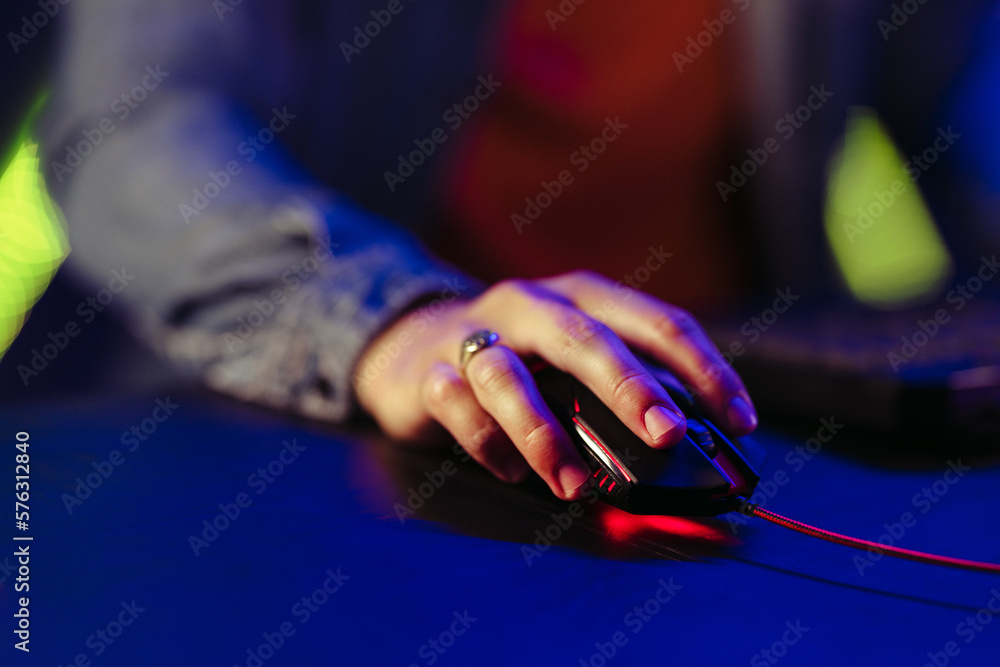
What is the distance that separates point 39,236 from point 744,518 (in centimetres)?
134

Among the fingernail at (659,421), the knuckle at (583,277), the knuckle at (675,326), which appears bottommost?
the fingernail at (659,421)

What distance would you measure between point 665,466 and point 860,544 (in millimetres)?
108

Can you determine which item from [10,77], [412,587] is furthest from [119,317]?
[412,587]

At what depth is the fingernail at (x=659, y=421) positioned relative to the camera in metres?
0.43

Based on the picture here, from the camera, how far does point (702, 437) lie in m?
0.44

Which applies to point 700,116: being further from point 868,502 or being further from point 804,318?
point 868,502

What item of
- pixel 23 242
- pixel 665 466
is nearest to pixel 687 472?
pixel 665 466

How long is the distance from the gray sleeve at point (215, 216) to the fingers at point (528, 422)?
20 cm

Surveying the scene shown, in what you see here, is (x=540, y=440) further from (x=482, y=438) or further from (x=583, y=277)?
(x=583, y=277)

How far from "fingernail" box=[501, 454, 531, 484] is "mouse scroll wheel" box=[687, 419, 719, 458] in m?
0.12

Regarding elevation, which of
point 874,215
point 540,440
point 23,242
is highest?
point 540,440

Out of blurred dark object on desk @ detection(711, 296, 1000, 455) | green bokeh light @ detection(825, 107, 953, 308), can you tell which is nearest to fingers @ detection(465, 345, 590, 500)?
blurred dark object on desk @ detection(711, 296, 1000, 455)

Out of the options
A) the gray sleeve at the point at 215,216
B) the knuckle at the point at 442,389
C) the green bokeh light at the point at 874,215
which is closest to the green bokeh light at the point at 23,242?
the gray sleeve at the point at 215,216

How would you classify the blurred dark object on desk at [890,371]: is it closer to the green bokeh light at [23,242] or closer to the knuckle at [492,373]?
the knuckle at [492,373]
